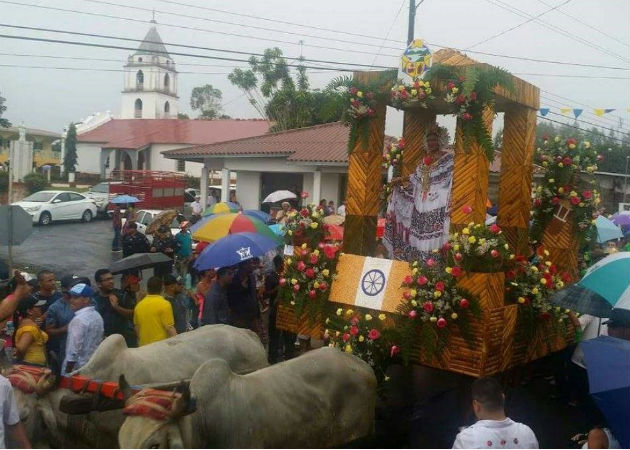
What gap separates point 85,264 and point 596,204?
48.2 ft

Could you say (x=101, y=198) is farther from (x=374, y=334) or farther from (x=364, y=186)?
(x=374, y=334)

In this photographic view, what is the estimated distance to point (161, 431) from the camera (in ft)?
13.4

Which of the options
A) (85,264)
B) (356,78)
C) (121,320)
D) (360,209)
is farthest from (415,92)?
(85,264)

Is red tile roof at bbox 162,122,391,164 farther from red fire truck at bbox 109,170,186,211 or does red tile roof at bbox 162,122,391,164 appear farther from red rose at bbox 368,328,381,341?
red rose at bbox 368,328,381,341

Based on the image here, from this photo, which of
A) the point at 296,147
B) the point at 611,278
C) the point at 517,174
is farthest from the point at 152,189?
the point at 611,278

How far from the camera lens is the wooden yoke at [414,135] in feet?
31.4

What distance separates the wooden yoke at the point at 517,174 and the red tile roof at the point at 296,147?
14143 mm

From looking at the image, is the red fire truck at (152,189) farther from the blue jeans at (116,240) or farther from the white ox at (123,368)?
the white ox at (123,368)

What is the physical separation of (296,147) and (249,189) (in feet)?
9.76

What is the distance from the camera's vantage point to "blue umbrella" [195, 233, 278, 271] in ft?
28.6

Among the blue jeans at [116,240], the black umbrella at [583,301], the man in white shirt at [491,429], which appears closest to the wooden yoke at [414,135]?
the black umbrella at [583,301]

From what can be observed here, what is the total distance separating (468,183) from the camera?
7098 millimetres

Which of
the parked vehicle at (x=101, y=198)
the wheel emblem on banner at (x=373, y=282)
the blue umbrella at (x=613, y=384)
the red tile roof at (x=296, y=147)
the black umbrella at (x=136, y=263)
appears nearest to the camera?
the blue umbrella at (x=613, y=384)

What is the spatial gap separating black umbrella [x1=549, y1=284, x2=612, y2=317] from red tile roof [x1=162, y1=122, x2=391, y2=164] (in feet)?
53.6
